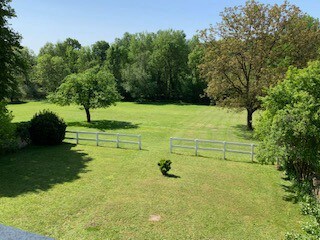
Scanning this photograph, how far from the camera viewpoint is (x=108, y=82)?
3244 centimetres

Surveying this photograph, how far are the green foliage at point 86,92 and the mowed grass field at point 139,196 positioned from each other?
39.2 ft

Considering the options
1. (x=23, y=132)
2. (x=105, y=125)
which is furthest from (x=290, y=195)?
(x=105, y=125)

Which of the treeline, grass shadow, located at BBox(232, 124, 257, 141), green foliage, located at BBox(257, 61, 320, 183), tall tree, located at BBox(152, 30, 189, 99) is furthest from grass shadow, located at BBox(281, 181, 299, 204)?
tall tree, located at BBox(152, 30, 189, 99)

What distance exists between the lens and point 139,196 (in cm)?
1123

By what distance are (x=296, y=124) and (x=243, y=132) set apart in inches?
649

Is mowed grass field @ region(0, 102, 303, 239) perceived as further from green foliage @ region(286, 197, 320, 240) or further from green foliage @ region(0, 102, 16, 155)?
green foliage @ region(0, 102, 16, 155)

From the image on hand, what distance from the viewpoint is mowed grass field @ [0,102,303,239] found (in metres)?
8.78

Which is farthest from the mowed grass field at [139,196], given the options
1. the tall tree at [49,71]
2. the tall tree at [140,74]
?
the tall tree at [49,71]

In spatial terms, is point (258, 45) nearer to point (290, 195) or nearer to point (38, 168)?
point (290, 195)

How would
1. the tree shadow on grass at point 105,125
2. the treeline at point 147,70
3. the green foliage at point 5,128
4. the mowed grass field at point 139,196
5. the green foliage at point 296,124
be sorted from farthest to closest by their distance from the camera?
the treeline at point 147,70
the tree shadow on grass at point 105,125
the green foliage at point 5,128
the green foliage at point 296,124
the mowed grass field at point 139,196

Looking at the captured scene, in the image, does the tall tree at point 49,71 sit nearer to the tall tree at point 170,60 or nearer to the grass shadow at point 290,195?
the tall tree at point 170,60

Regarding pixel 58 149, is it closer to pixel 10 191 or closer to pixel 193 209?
pixel 10 191

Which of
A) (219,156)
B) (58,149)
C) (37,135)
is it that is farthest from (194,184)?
(37,135)

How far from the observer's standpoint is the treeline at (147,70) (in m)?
61.8
